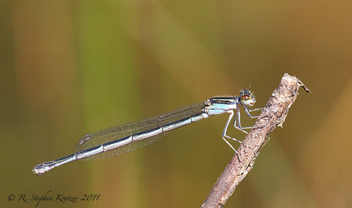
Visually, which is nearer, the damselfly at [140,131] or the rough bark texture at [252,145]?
the rough bark texture at [252,145]

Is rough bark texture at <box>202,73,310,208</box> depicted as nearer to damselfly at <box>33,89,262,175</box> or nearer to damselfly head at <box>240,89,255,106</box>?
damselfly head at <box>240,89,255,106</box>

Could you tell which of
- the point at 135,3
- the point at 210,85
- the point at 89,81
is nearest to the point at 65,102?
the point at 89,81

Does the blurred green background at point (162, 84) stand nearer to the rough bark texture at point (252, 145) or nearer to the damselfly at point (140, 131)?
the damselfly at point (140, 131)

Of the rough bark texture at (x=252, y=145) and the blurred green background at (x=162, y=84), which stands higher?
the blurred green background at (x=162, y=84)

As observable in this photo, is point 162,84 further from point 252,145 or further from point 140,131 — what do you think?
point 252,145

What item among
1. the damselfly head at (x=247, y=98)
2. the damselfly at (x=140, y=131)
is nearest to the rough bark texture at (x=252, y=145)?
the damselfly head at (x=247, y=98)

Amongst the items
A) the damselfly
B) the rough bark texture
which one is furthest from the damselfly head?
the rough bark texture
